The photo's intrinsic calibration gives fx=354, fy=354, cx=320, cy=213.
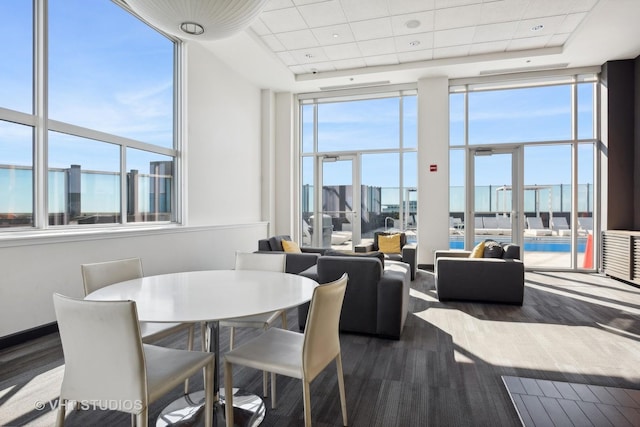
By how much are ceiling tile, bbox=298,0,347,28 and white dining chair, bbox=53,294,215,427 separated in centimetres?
461

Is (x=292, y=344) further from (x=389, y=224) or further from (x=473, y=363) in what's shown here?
(x=389, y=224)

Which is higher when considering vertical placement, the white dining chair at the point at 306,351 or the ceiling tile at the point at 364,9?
the ceiling tile at the point at 364,9

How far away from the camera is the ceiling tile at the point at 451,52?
5.88 metres

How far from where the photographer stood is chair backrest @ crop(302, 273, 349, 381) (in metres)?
1.59

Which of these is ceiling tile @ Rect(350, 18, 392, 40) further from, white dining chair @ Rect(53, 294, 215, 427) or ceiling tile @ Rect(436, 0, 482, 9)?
white dining chair @ Rect(53, 294, 215, 427)

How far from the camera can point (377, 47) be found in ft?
19.3

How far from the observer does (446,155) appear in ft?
22.4

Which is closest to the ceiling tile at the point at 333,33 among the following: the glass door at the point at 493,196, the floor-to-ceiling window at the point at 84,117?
the floor-to-ceiling window at the point at 84,117

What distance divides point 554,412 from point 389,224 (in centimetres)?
566

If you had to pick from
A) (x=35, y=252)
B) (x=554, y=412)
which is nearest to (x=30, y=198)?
(x=35, y=252)

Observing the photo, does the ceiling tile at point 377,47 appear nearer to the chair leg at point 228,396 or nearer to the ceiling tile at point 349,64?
the ceiling tile at point 349,64

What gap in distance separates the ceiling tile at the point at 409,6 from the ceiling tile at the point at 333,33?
778mm

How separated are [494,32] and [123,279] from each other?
5853 mm

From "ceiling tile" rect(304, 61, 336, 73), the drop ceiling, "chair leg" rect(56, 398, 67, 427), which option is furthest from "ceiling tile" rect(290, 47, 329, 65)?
"chair leg" rect(56, 398, 67, 427)
